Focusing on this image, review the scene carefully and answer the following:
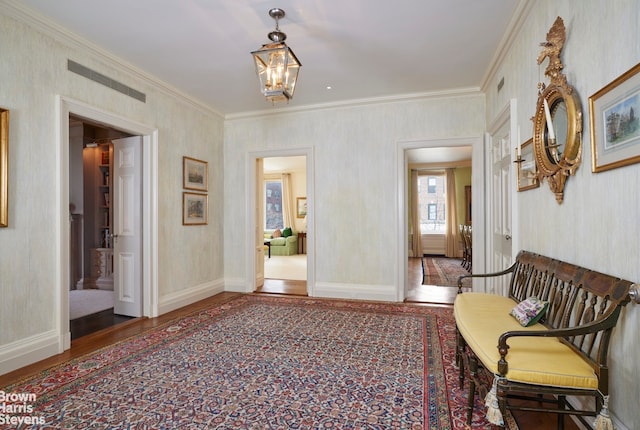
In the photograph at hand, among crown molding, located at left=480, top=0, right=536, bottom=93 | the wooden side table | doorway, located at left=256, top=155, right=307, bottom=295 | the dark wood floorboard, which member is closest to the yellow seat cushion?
crown molding, located at left=480, top=0, right=536, bottom=93

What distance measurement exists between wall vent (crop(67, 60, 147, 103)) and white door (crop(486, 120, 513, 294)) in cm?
427

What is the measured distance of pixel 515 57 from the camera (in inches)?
125

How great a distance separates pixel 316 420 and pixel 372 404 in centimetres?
40

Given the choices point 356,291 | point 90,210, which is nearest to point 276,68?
point 356,291

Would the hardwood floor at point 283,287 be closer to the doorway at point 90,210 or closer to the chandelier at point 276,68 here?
the doorway at point 90,210

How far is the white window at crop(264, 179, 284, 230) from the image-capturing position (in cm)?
1213

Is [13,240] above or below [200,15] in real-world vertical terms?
below

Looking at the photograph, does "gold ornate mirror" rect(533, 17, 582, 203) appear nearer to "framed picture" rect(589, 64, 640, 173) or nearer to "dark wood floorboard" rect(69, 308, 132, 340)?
"framed picture" rect(589, 64, 640, 173)

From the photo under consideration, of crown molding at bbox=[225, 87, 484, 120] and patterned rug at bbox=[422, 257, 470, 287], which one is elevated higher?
crown molding at bbox=[225, 87, 484, 120]

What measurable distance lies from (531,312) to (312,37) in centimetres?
298

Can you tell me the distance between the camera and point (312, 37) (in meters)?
3.29

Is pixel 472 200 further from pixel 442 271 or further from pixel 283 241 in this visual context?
pixel 283 241

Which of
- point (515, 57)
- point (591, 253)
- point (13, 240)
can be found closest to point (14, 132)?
point (13, 240)

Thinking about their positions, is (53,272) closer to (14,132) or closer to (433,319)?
(14,132)
